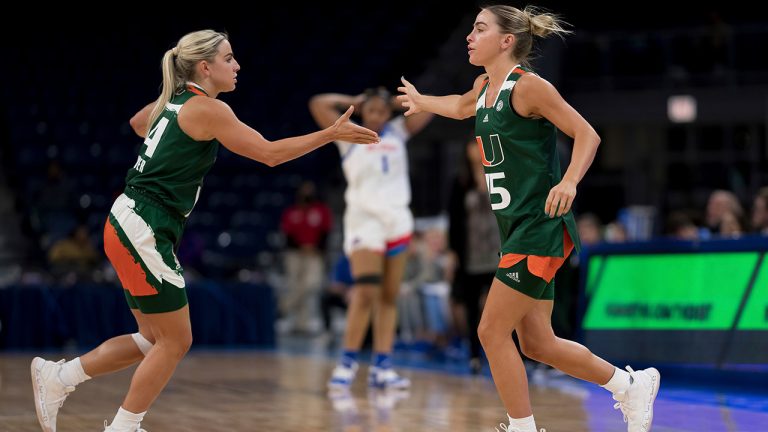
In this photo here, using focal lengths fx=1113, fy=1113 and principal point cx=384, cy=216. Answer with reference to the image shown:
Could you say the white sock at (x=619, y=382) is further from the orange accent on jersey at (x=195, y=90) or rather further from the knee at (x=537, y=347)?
the orange accent on jersey at (x=195, y=90)

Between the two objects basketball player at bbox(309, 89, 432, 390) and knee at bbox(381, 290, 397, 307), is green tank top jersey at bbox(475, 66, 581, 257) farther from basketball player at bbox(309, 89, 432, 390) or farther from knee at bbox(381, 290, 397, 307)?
knee at bbox(381, 290, 397, 307)

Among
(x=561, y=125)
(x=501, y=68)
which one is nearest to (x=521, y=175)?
(x=561, y=125)

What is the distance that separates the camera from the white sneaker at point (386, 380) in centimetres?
764

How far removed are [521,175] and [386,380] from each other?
11.7 feet

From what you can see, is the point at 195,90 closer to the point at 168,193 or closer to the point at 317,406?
the point at 168,193

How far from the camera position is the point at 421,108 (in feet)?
16.7

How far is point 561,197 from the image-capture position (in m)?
4.16

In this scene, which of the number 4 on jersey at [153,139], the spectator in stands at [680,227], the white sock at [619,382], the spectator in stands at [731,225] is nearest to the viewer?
the number 4 on jersey at [153,139]

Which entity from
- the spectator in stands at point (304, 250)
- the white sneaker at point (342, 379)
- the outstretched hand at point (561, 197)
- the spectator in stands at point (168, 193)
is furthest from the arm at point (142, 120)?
the spectator in stands at point (304, 250)

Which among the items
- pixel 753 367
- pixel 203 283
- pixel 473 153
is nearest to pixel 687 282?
pixel 753 367

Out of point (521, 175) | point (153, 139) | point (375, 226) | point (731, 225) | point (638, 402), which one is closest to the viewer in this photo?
point (521, 175)

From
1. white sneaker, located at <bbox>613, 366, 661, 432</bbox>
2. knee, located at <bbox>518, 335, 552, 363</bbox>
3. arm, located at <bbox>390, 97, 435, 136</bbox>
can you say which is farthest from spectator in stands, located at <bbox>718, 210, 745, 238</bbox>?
knee, located at <bbox>518, 335, 552, 363</bbox>

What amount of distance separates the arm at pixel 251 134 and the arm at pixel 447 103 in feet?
1.89

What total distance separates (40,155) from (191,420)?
431 inches
